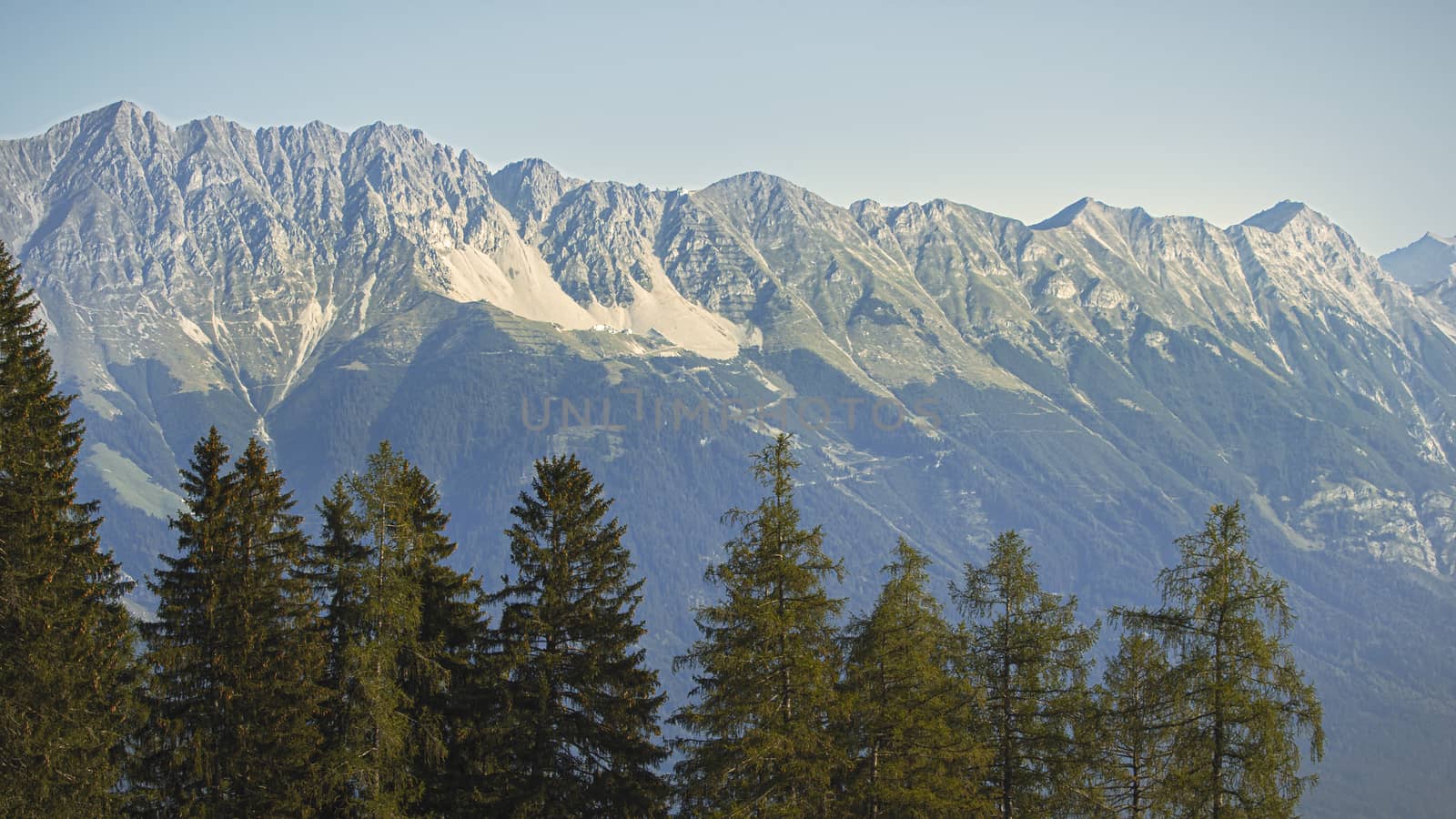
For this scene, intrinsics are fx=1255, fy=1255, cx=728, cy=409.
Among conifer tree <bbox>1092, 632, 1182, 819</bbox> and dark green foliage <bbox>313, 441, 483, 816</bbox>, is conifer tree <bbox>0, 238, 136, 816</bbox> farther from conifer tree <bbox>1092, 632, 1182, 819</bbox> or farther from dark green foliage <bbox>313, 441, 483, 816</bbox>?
conifer tree <bbox>1092, 632, 1182, 819</bbox>

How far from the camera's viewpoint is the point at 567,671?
37.6 m

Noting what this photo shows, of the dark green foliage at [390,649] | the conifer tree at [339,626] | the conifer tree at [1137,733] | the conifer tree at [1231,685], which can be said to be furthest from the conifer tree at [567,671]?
the conifer tree at [1231,685]

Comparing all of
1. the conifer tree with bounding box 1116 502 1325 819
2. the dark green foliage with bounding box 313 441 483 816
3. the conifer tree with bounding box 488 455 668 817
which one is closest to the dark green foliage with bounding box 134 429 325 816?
the dark green foliage with bounding box 313 441 483 816

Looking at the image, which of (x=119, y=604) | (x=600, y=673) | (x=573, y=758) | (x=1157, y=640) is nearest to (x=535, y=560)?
(x=600, y=673)

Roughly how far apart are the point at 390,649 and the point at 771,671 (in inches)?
434

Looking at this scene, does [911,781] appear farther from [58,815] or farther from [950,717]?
[58,815]

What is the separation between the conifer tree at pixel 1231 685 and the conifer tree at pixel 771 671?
8789mm

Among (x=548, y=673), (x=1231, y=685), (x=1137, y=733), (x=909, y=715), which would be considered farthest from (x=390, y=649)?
(x=1231, y=685)

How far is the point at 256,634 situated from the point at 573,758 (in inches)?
396

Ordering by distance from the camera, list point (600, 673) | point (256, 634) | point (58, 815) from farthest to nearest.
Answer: point (600, 673), point (256, 634), point (58, 815)

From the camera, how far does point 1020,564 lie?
37000mm

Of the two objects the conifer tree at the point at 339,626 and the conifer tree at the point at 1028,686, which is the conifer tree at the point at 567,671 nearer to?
the conifer tree at the point at 339,626

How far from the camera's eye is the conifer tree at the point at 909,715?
35406 mm

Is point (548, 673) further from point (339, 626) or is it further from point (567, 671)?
point (339, 626)
